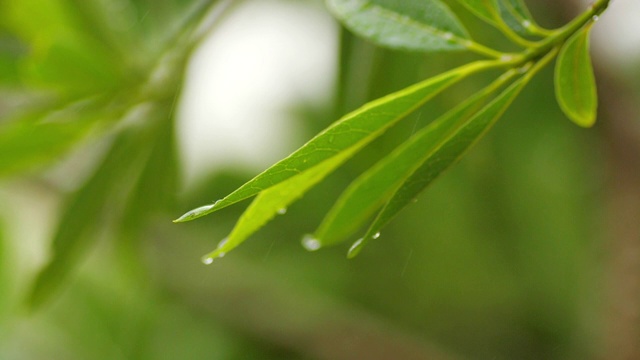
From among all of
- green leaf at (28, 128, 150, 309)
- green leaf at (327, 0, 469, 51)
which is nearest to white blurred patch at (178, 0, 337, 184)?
green leaf at (28, 128, 150, 309)

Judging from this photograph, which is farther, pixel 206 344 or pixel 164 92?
pixel 206 344

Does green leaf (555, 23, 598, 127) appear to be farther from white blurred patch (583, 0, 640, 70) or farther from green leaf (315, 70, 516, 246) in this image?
white blurred patch (583, 0, 640, 70)

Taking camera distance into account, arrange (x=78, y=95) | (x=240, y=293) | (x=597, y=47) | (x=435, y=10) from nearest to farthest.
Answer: (x=435, y=10)
(x=78, y=95)
(x=597, y=47)
(x=240, y=293)

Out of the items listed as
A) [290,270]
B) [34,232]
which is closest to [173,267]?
[290,270]

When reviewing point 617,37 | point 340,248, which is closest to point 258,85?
point 340,248

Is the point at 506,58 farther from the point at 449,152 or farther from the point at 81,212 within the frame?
the point at 81,212

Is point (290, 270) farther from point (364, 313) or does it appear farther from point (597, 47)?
point (597, 47)

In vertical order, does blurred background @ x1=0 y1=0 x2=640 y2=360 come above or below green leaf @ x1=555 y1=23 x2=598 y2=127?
below
